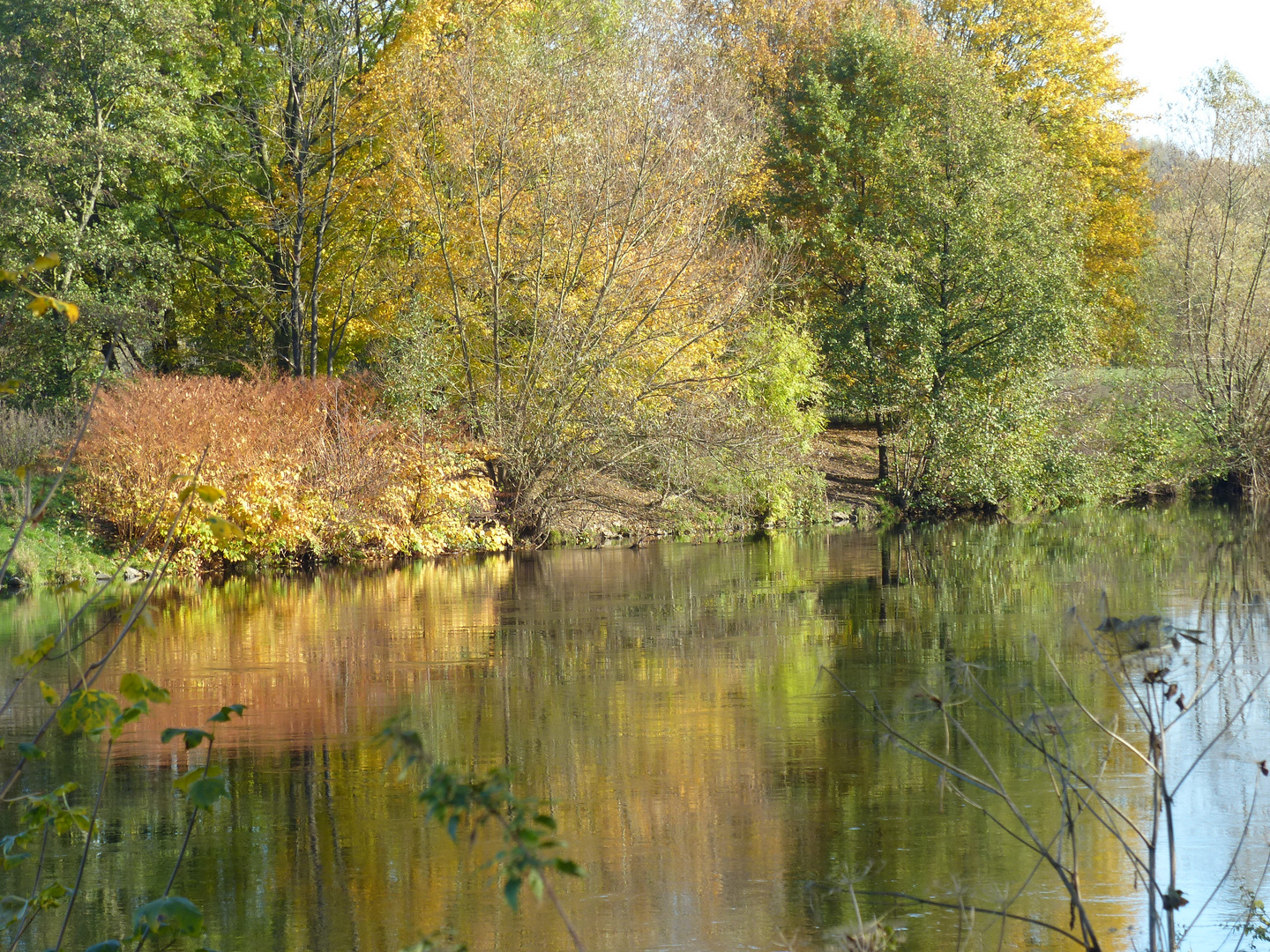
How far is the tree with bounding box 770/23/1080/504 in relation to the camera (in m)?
28.5

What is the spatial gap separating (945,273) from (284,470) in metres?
15.4

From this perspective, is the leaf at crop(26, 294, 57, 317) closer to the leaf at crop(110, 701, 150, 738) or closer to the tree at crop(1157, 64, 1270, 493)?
the leaf at crop(110, 701, 150, 738)

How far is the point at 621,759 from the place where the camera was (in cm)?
887

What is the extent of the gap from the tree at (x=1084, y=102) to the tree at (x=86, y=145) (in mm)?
22229

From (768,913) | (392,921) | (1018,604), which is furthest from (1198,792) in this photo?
(1018,604)

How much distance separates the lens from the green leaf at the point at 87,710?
3.39 metres

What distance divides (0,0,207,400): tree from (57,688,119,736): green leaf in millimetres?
24052

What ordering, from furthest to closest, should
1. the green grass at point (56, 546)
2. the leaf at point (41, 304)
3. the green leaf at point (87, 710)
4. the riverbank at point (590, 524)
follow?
1. the riverbank at point (590, 524)
2. the green grass at point (56, 546)
3. the green leaf at point (87, 710)
4. the leaf at point (41, 304)

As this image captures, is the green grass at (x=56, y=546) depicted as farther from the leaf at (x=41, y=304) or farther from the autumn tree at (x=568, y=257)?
the leaf at (x=41, y=304)

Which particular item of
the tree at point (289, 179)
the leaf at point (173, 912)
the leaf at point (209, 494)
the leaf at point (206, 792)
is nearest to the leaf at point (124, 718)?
the leaf at point (206, 792)

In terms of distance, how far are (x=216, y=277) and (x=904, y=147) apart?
16509 mm

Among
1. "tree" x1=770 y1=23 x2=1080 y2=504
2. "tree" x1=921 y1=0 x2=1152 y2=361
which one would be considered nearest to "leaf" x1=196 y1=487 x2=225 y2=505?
"tree" x1=770 y1=23 x2=1080 y2=504

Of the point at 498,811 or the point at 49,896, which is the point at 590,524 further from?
the point at 498,811

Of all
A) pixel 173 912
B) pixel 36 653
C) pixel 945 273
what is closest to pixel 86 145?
pixel 945 273
